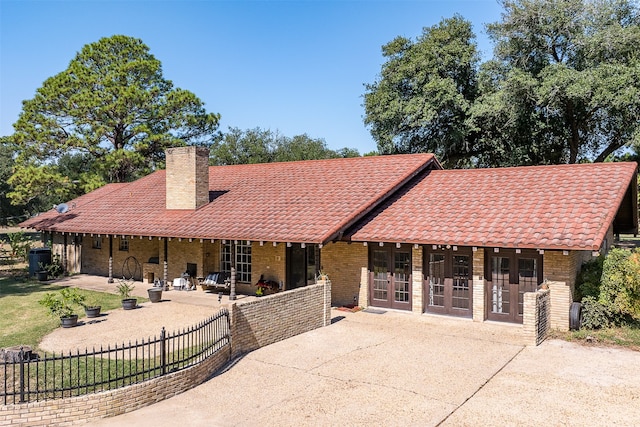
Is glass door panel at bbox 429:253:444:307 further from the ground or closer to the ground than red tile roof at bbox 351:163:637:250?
closer to the ground

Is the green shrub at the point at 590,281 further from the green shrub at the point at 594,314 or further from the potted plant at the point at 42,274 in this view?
the potted plant at the point at 42,274

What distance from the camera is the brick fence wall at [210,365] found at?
7.74 meters

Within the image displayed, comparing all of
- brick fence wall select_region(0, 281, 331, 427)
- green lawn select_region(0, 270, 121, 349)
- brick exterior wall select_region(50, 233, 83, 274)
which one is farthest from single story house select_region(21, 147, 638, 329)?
green lawn select_region(0, 270, 121, 349)

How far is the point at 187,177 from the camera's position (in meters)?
21.2

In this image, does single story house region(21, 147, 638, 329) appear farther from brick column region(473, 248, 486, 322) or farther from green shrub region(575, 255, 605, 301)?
green shrub region(575, 255, 605, 301)

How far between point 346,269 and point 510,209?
18.7 feet

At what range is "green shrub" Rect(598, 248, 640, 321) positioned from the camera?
42.1ft

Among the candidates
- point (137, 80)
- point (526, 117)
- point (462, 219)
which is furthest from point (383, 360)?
point (137, 80)

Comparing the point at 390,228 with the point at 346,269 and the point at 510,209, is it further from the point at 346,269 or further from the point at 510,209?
the point at 510,209

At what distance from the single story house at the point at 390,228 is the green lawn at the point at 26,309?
2902 mm

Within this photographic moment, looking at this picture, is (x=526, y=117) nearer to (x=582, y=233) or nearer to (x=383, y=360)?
(x=582, y=233)

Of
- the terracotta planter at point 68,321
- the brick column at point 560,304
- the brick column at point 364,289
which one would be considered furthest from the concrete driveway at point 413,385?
the terracotta planter at point 68,321

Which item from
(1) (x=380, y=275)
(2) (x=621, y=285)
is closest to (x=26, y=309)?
(1) (x=380, y=275)

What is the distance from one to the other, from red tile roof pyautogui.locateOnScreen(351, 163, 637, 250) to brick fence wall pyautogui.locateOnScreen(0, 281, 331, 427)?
343 centimetres
